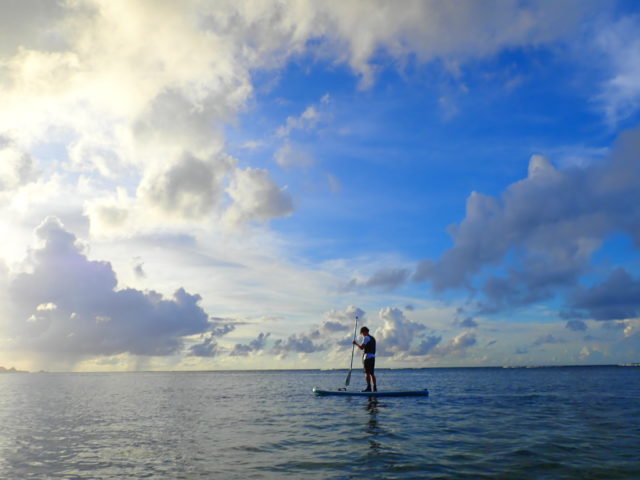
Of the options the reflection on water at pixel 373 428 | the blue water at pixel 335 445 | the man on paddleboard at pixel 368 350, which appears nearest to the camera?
the blue water at pixel 335 445

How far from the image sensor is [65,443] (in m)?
17.8

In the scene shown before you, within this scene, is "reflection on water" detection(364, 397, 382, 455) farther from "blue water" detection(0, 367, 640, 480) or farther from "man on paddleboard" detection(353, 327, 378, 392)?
"man on paddleboard" detection(353, 327, 378, 392)

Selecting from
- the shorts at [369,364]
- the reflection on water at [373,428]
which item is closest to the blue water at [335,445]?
the reflection on water at [373,428]

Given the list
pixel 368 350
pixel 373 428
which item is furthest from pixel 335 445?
pixel 368 350

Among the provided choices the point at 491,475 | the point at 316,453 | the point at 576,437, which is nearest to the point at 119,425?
the point at 316,453

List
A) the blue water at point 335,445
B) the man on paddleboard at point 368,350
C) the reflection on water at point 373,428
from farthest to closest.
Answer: the man on paddleboard at point 368,350 → the reflection on water at point 373,428 → the blue water at point 335,445

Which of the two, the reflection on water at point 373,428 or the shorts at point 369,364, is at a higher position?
the shorts at point 369,364

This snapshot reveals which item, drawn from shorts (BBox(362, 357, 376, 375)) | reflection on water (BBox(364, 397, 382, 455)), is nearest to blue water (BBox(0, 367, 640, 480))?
reflection on water (BBox(364, 397, 382, 455))

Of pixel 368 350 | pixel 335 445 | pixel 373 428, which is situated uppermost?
pixel 368 350

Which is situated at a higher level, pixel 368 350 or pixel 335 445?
pixel 368 350

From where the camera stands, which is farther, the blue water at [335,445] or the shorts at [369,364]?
the shorts at [369,364]

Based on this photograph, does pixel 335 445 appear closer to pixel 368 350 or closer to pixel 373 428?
pixel 373 428

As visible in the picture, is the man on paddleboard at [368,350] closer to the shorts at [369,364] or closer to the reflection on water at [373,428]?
the shorts at [369,364]

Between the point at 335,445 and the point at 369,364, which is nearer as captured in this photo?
the point at 335,445
